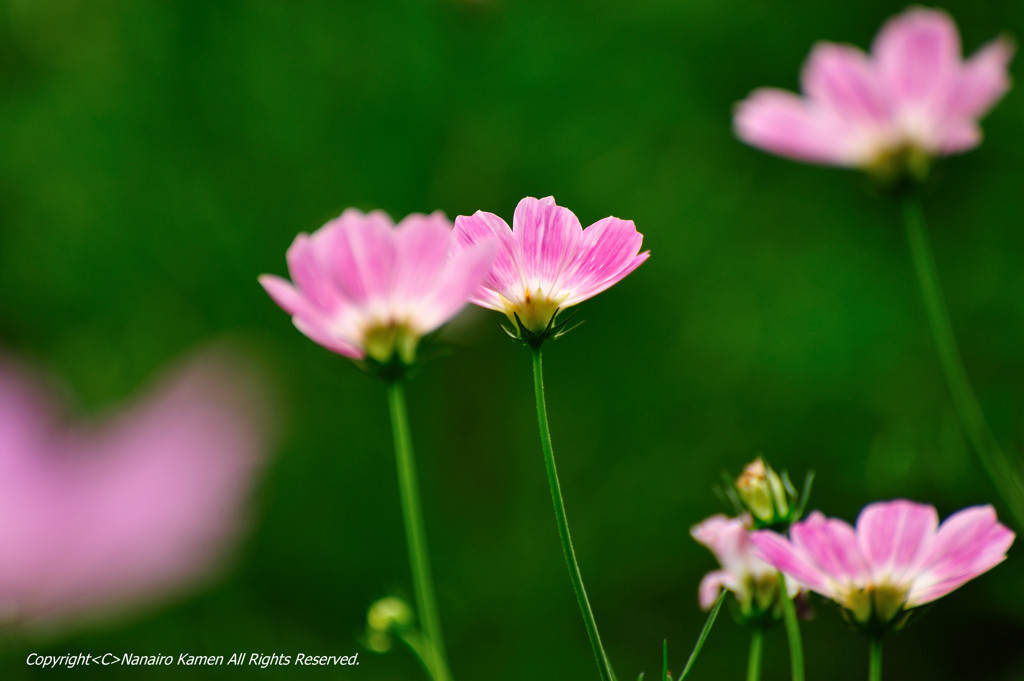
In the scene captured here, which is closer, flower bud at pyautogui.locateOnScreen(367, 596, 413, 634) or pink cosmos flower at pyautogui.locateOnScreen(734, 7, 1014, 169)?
flower bud at pyautogui.locateOnScreen(367, 596, 413, 634)

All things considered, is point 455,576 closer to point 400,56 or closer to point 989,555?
point 400,56

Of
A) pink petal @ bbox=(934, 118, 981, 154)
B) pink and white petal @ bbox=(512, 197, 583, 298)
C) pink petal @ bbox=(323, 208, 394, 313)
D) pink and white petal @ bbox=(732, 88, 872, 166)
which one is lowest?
pink petal @ bbox=(323, 208, 394, 313)

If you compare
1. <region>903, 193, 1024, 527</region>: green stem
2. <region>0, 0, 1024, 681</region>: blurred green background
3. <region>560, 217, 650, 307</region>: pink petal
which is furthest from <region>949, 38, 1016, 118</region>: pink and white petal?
<region>0, 0, 1024, 681</region>: blurred green background

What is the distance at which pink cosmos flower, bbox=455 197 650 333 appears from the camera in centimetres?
24

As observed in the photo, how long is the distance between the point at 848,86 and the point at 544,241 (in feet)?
1.27

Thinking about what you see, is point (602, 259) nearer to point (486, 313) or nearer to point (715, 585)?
point (715, 585)

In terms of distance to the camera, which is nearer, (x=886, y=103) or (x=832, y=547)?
(x=832, y=547)

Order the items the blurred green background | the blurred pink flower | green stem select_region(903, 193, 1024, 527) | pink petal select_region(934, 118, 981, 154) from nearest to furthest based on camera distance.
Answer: the blurred pink flower → green stem select_region(903, 193, 1024, 527) → pink petal select_region(934, 118, 981, 154) → the blurred green background

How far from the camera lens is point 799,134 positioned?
55 cm

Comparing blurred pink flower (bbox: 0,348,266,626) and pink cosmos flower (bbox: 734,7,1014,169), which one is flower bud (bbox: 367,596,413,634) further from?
pink cosmos flower (bbox: 734,7,1014,169)

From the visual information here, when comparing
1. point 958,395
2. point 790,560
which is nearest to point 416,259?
point 790,560

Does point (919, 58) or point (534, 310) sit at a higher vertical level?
point (919, 58)

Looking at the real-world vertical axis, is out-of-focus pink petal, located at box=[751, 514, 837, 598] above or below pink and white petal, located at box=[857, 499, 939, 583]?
below

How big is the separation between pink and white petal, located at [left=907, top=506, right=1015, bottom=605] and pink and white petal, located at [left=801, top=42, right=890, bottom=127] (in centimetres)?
41
